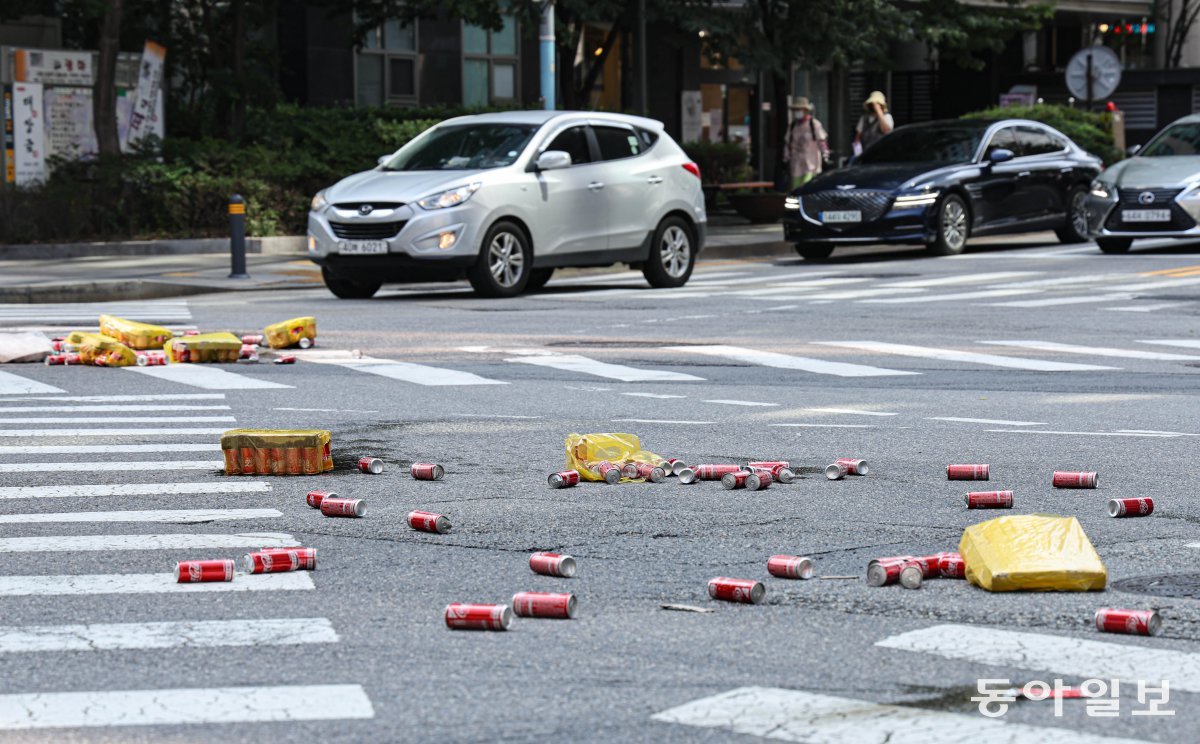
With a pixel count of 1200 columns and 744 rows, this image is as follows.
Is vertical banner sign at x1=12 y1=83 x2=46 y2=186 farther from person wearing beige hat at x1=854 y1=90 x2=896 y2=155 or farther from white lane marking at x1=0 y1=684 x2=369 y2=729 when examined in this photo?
white lane marking at x1=0 y1=684 x2=369 y2=729

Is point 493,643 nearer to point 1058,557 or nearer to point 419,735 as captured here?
point 419,735

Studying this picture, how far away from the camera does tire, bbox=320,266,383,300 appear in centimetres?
1933

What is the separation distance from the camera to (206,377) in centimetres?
1234

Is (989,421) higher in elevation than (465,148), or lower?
lower

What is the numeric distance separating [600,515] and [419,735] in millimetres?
3064

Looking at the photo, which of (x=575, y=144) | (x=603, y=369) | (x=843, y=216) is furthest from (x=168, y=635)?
(x=843, y=216)

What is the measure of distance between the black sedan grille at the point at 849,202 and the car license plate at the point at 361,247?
24.8 ft

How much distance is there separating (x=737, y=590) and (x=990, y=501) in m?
1.98

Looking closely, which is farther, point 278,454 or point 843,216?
point 843,216

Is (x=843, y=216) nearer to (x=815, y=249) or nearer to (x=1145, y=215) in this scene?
(x=815, y=249)

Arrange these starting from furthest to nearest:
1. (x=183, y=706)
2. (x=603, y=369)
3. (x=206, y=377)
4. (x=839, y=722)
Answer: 1. (x=603, y=369)
2. (x=206, y=377)
3. (x=183, y=706)
4. (x=839, y=722)

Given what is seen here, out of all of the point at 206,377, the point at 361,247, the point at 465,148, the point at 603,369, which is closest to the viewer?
the point at 206,377

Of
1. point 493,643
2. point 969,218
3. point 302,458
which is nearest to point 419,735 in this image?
point 493,643

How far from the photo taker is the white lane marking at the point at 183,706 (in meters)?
4.29
